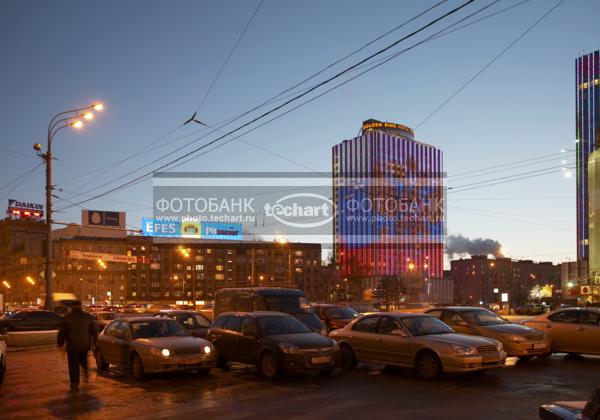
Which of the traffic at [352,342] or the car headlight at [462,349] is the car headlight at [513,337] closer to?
the traffic at [352,342]

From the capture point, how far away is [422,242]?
156m

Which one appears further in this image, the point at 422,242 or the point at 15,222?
the point at 422,242

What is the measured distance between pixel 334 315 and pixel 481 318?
349 inches

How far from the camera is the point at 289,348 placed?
46.8 ft

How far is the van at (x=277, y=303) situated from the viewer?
21.5 metres

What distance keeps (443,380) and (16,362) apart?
525 inches

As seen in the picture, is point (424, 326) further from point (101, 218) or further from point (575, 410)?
point (101, 218)

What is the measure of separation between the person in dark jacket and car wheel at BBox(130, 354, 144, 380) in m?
1.23

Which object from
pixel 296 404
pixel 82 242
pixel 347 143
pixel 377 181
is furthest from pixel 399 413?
pixel 347 143

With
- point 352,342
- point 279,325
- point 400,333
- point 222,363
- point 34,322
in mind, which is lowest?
point 34,322

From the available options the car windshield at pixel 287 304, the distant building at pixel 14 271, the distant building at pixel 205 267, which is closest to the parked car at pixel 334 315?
the car windshield at pixel 287 304

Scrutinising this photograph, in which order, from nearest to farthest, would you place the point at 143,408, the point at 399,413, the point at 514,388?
the point at 399,413, the point at 143,408, the point at 514,388

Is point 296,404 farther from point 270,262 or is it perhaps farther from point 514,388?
point 270,262

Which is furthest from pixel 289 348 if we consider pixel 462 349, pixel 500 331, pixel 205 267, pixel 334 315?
pixel 205 267
